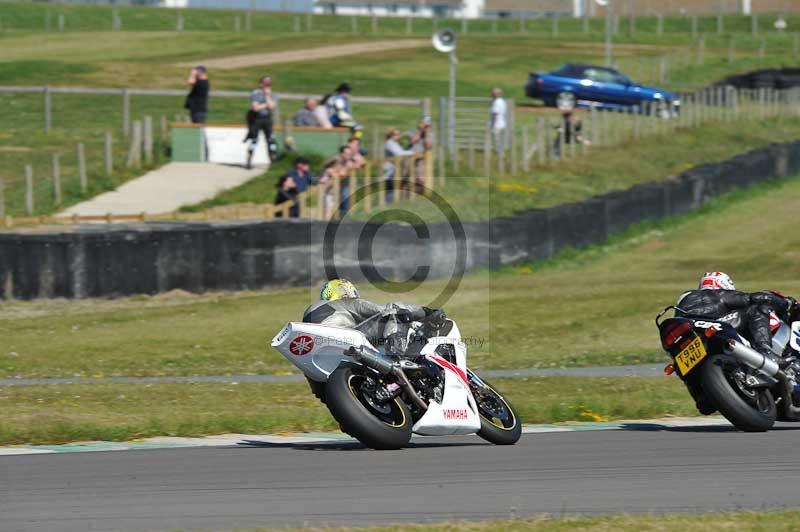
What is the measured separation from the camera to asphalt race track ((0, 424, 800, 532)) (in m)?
7.21

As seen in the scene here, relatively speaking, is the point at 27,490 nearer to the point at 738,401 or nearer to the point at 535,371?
the point at 738,401

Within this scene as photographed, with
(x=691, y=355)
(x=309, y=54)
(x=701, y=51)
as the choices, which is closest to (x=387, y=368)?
→ (x=691, y=355)

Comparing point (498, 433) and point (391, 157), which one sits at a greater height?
point (391, 157)

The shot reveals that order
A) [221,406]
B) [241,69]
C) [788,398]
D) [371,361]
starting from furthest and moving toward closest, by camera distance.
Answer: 1. [241,69]
2. [221,406]
3. [788,398]
4. [371,361]

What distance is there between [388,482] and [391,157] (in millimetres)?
16814

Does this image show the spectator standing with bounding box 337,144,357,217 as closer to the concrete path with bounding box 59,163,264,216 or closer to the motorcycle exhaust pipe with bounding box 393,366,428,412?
the concrete path with bounding box 59,163,264,216

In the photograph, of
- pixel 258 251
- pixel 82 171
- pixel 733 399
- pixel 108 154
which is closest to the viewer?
pixel 733 399

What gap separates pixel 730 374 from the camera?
33.8 ft

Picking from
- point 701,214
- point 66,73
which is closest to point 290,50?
point 66,73

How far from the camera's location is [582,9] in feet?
277

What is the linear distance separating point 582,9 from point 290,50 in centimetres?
3368

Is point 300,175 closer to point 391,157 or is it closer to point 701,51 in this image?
point 391,157

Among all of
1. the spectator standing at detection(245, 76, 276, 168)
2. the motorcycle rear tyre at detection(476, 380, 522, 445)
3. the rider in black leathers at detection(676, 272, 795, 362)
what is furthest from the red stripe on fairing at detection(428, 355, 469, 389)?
the spectator standing at detection(245, 76, 276, 168)

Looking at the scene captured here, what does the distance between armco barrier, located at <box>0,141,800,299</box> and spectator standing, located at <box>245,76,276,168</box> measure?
6.09 metres
